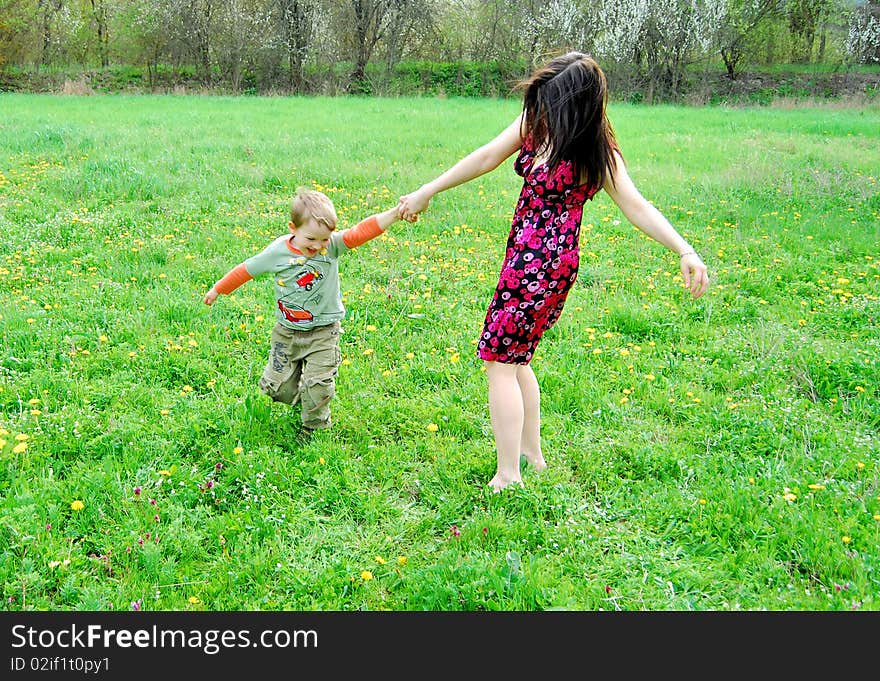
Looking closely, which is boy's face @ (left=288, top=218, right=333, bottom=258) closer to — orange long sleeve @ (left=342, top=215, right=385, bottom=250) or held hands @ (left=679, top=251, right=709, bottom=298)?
orange long sleeve @ (left=342, top=215, right=385, bottom=250)

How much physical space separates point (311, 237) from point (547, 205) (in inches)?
46.7

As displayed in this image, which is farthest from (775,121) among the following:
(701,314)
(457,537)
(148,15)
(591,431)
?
(148,15)

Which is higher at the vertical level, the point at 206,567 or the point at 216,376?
the point at 216,376

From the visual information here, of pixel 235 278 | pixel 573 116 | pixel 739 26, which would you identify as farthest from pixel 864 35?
pixel 235 278

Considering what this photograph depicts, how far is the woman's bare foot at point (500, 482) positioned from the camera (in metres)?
3.57

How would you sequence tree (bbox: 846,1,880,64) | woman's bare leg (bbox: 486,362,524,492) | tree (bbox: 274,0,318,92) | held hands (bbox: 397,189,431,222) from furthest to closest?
tree (bbox: 846,1,880,64) < tree (bbox: 274,0,318,92) < held hands (bbox: 397,189,431,222) < woman's bare leg (bbox: 486,362,524,492)

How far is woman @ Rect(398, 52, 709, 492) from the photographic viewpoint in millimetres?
3107

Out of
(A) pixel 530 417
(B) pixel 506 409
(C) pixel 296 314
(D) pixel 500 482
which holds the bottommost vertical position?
(D) pixel 500 482

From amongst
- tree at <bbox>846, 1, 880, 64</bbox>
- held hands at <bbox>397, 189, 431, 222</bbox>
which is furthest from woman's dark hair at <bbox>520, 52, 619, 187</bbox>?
tree at <bbox>846, 1, 880, 64</bbox>

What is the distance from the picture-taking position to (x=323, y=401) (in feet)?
12.8

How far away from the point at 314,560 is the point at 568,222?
1.82 m

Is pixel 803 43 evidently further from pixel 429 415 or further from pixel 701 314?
pixel 429 415

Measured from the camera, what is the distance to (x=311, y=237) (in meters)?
3.66

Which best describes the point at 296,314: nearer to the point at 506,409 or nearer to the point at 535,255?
the point at 506,409
